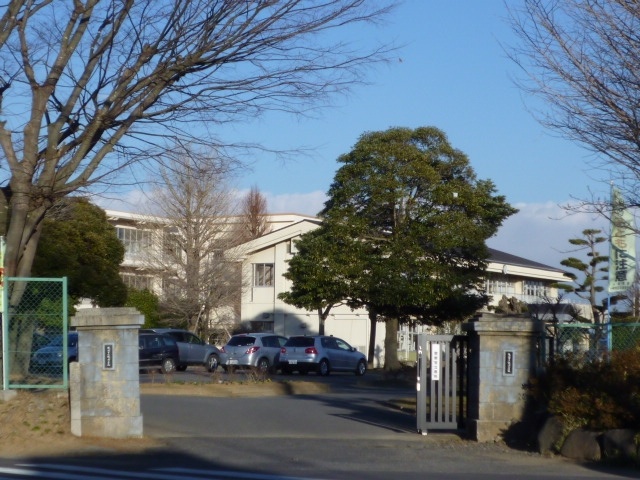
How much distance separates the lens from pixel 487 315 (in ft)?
49.0

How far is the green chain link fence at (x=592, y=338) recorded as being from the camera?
14.5m

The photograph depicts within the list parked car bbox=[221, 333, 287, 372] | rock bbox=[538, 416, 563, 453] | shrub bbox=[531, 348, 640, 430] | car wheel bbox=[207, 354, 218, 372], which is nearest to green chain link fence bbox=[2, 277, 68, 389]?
rock bbox=[538, 416, 563, 453]

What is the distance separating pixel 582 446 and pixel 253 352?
23.8 meters

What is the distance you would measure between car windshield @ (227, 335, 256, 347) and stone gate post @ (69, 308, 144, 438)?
21.6 meters

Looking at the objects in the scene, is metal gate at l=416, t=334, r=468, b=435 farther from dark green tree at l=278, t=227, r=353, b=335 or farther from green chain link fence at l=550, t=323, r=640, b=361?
dark green tree at l=278, t=227, r=353, b=335

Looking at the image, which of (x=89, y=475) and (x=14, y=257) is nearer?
(x=89, y=475)

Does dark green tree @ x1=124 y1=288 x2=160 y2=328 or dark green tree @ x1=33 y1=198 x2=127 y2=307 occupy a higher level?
dark green tree @ x1=33 y1=198 x2=127 y2=307

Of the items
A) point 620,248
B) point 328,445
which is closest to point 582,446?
point 328,445

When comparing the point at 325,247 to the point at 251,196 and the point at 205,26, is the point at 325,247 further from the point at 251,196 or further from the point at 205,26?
the point at 251,196

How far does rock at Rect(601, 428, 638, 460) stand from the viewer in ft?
40.0

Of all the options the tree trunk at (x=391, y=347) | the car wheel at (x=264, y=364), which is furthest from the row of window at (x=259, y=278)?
the tree trunk at (x=391, y=347)

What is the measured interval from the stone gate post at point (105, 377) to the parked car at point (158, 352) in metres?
20.0

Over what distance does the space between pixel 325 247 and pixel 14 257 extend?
16.9 meters

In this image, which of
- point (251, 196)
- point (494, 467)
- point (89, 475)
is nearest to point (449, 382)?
point (494, 467)
